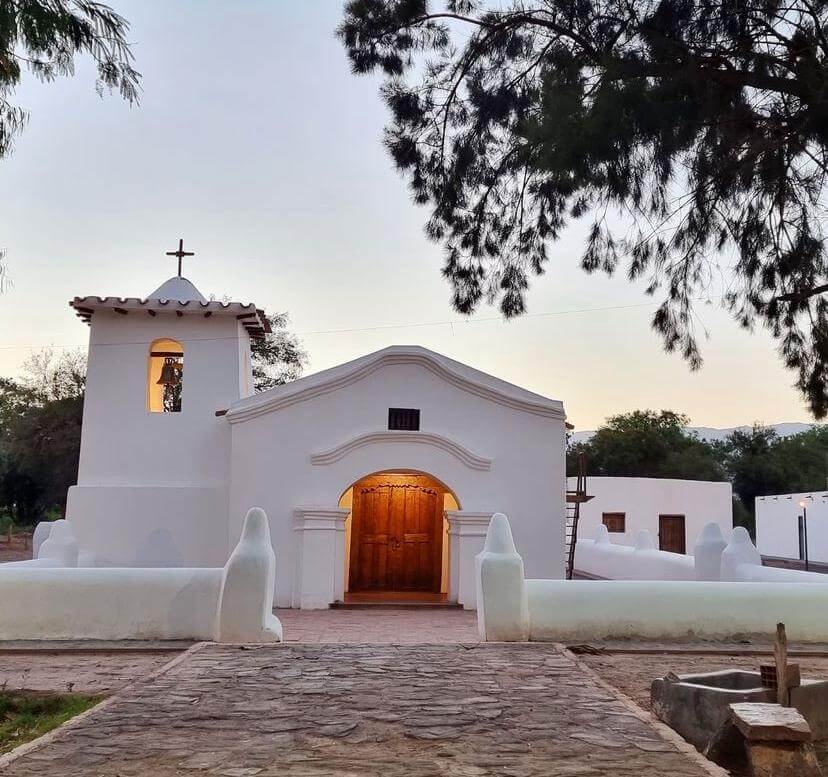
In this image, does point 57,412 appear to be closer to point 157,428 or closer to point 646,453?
point 157,428

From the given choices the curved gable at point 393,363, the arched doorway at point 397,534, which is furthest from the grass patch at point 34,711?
the arched doorway at point 397,534

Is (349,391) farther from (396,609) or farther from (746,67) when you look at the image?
(746,67)

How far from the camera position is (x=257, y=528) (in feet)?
33.4

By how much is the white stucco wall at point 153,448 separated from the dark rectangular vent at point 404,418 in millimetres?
3336

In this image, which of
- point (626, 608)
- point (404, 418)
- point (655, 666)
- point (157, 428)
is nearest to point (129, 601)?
point (626, 608)

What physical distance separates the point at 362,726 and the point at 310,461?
9.01 m

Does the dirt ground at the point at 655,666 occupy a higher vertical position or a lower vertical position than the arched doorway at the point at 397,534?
lower

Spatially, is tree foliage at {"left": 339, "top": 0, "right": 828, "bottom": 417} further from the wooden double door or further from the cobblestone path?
the wooden double door

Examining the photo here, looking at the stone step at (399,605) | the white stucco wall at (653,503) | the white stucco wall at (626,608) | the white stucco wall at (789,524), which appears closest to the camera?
the white stucco wall at (626,608)

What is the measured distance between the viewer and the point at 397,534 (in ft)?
54.7

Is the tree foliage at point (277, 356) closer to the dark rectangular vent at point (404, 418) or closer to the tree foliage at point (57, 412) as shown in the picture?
the tree foliage at point (57, 412)

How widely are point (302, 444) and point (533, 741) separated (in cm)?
977

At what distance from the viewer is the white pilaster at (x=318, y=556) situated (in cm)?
1416

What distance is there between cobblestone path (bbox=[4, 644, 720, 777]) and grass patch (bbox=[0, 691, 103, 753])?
0.42 meters
